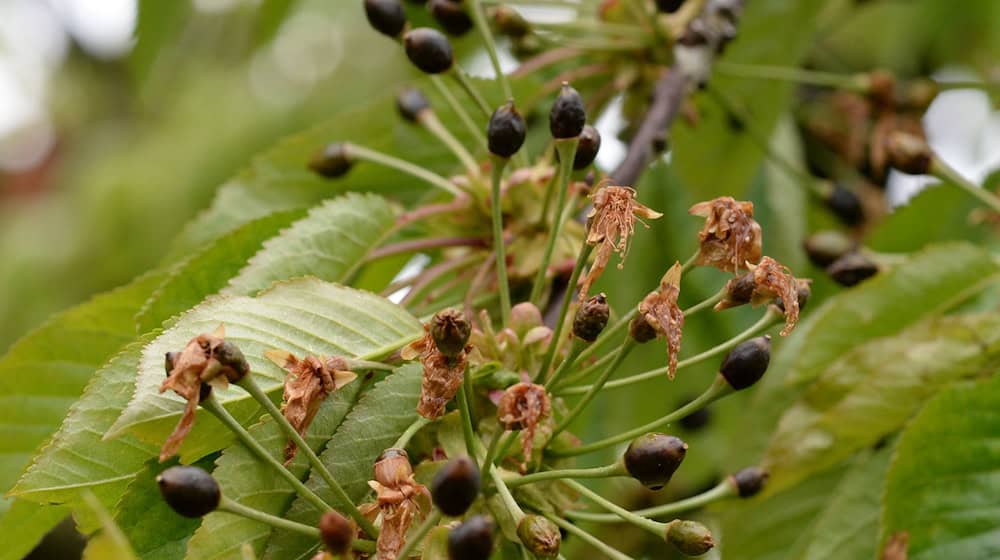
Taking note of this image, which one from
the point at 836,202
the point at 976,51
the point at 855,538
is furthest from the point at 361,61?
the point at 855,538

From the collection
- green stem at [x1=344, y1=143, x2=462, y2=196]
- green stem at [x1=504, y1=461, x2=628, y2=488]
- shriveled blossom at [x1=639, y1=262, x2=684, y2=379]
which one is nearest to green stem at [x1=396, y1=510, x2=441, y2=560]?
green stem at [x1=504, y1=461, x2=628, y2=488]

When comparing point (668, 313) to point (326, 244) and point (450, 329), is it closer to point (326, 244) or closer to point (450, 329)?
point (450, 329)

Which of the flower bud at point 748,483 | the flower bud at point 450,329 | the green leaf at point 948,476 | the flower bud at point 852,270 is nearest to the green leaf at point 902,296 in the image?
the flower bud at point 852,270

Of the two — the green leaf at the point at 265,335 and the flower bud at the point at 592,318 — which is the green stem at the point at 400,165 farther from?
the flower bud at the point at 592,318

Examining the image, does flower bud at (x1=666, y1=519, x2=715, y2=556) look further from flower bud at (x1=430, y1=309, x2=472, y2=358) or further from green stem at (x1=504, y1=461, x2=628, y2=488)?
flower bud at (x1=430, y1=309, x2=472, y2=358)

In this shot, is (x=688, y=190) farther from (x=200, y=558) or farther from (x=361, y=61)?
(x=361, y=61)
